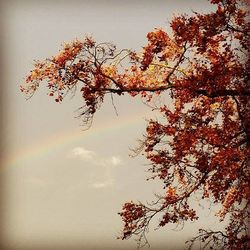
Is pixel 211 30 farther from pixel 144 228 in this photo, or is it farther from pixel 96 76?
pixel 144 228

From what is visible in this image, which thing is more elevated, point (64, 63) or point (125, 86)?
point (64, 63)

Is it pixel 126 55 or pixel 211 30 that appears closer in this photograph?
pixel 211 30

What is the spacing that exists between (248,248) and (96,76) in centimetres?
262

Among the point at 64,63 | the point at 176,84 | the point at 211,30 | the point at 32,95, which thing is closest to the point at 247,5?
the point at 211,30

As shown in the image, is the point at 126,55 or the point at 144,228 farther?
the point at 126,55

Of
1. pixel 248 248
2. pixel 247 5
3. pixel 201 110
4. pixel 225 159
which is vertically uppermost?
pixel 247 5

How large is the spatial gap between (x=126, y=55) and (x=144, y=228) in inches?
80.8

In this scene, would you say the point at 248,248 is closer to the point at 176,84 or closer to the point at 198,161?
the point at 198,161

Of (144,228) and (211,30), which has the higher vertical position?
(211,30)

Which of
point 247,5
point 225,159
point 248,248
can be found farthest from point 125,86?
point 248,248

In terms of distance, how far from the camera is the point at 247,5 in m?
4.56

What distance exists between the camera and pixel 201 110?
4488mm

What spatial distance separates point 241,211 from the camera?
→ 4.45m

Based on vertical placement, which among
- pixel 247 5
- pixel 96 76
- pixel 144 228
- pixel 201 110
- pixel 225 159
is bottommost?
pixel 144 228
